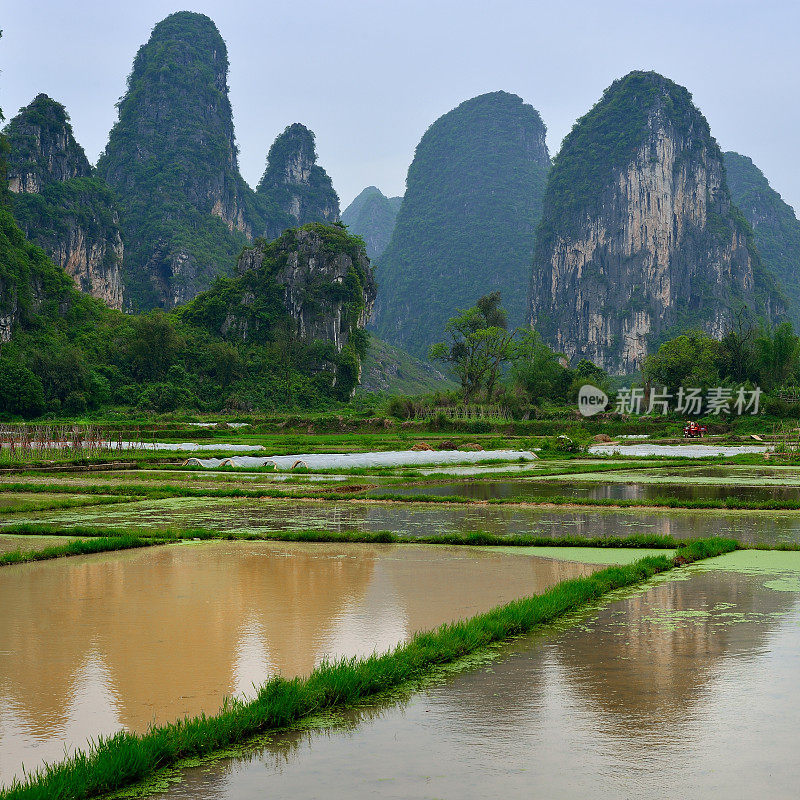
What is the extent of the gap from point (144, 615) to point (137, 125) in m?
139

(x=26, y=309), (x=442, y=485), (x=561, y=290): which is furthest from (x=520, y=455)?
(x=561, y=290)

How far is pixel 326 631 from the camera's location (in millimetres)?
5863

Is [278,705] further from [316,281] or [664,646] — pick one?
[316,281]

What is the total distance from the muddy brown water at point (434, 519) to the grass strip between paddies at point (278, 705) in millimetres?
5564

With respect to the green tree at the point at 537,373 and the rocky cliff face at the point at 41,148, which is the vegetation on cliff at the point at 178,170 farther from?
the green tree at the point at 537,373

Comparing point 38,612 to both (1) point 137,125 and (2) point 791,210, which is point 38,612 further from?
(2) point 791,210

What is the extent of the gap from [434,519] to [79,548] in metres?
5.83

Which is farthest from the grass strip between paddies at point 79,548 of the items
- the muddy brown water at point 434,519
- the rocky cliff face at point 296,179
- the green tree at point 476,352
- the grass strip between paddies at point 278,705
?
the rocky cliff face at point 296,179

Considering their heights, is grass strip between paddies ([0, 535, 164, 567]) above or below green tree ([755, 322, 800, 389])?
below

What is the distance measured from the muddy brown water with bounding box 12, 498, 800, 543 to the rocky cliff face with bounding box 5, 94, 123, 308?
8968 cm

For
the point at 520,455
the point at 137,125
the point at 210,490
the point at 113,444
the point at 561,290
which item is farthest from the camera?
the point at 561,290

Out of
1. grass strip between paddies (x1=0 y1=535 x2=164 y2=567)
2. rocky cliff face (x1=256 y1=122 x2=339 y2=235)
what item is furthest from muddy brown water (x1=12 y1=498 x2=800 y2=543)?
rocky cliff face (x1=256 y1=122 x2=339 y2=235)

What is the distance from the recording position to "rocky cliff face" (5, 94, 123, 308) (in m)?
96.2

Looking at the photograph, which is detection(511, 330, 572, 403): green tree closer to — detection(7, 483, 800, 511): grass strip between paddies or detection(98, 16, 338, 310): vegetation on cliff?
detection(7, 483, 800, 511): grass strip between paddies
